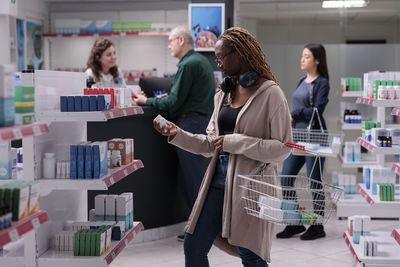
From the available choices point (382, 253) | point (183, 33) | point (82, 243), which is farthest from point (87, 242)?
point (183, 33)

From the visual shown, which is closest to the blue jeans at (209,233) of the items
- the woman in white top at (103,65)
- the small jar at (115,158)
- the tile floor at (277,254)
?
the small jar at (115,158)

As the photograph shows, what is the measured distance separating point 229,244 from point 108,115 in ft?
3.33

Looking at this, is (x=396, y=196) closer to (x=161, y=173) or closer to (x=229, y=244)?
(x=161, y=173)

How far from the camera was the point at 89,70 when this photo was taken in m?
6.45

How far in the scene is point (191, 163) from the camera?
5887 millimetres

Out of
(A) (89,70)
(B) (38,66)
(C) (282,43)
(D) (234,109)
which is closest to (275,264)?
(D) (234,109)

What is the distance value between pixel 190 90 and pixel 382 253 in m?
2.26

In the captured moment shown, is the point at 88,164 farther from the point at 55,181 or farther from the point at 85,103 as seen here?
the point at 85,103

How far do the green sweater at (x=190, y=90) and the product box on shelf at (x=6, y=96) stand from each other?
129 inches

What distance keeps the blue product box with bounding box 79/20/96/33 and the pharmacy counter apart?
526 cm

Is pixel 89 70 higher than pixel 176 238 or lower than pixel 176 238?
higher

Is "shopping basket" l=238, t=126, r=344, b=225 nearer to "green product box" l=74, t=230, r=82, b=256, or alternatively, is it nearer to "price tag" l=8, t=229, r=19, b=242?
"green product box" l=74, t=230, r=82, b=256

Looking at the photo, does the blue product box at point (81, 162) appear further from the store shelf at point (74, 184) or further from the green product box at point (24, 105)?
the green product box at point (24, 105)

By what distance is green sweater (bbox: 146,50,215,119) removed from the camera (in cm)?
566
